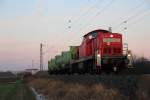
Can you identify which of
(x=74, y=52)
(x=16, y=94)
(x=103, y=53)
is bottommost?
(x=16, y=94)

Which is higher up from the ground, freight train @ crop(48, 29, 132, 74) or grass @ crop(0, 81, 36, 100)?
freight train @ crop(48, 29, 132, 74)

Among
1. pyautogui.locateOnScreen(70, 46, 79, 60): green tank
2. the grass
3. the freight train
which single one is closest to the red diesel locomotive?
the freight train

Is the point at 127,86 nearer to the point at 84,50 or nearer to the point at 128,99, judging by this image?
the point at 128,99

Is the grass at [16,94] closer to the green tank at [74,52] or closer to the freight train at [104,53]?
the freight train at [104,53]

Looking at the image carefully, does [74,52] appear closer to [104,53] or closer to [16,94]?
[16,94]

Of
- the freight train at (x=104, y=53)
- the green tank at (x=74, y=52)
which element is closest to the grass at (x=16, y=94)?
the freight train at (x=104, y=53)

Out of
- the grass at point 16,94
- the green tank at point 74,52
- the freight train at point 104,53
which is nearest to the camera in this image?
the freight train at point 104,53

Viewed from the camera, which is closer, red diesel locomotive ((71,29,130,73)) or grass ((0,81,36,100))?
red diesel locomotive ((71,29,130,73))

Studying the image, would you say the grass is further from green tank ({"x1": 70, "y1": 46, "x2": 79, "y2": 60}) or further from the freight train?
green tank ({"x1": 70, "y1": 46, "x2": 79, "y2": 60})

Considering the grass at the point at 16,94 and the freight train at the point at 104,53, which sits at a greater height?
the freight train at the point at 104,53

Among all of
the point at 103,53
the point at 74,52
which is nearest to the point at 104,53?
the point at 103,53

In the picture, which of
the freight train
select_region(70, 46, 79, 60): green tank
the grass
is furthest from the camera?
select_region(70, 46, 79, 60): green tank

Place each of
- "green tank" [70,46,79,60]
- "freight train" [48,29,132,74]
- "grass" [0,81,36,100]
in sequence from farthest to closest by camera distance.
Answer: "green tank" [70,46,79,60], "grass" [0,81,36,100], "freight train" [48,29,132,74]

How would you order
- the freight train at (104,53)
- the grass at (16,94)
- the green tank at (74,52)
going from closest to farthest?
the freight train at (104,53)
the grass at (16,94)
the green tank at (74,52)
